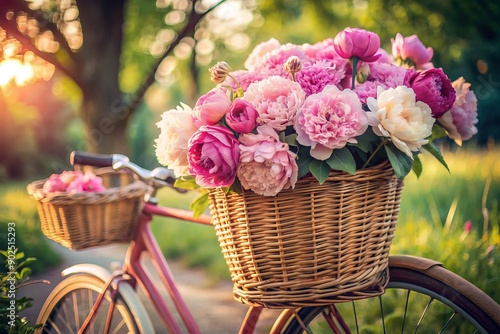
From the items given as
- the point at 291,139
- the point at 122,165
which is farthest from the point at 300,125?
the point at 122,165

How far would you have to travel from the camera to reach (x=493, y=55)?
8.52 m

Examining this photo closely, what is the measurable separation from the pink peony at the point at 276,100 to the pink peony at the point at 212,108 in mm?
63

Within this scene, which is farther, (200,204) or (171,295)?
(171,295)

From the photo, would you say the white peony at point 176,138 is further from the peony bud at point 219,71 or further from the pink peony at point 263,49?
the pink peony at point 263,49

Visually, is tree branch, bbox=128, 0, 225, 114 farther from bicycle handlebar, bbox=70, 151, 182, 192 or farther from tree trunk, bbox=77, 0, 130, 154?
bicycle handlebar, bbox=70, 151, 182, 192

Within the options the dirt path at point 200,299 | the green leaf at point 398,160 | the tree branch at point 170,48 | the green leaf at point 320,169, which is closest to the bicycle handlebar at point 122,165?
the green leaf at point 320,169

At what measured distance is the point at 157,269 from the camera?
200 cm

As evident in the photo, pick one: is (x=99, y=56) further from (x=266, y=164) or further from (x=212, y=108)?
Result: (x=266, y=164)

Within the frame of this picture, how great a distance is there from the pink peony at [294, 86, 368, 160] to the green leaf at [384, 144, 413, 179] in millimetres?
97

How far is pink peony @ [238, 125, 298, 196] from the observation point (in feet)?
3.79

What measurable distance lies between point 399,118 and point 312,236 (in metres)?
0.35

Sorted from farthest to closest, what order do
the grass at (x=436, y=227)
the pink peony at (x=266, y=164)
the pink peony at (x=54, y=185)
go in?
1. the grass at (x=436, y=227)
2. the pink peony at (x=54, y=185)
3. the pink peony at (x=266, y=164)

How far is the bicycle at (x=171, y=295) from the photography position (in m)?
1.33

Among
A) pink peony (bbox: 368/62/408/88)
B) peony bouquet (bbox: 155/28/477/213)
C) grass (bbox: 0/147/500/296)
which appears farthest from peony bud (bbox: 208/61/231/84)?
grass (bbox: 0/147/500/296)
